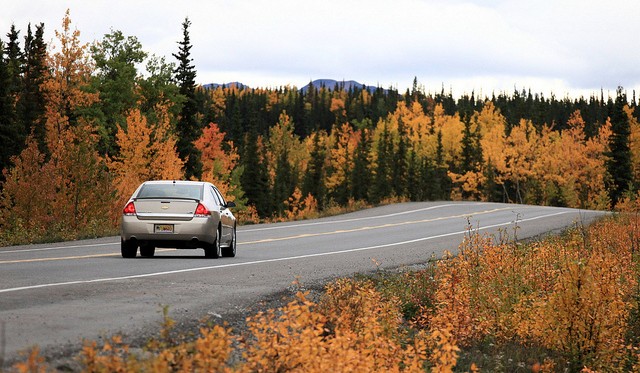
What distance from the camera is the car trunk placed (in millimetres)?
14977

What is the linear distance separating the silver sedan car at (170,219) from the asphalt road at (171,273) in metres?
0.38

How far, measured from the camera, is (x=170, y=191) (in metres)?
15.5

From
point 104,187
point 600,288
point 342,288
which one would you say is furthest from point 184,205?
point 104,187

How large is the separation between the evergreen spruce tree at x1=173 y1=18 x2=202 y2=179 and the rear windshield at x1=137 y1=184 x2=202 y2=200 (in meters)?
38.4

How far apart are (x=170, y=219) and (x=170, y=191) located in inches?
30.0

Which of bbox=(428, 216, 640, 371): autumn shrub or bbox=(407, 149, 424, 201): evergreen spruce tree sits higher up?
bbox=(428, 216, 640, 371): autumn shrub

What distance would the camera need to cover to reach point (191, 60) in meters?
54.6

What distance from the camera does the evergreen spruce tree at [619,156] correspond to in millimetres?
73625

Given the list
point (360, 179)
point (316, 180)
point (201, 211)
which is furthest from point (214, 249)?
point (316, 180)

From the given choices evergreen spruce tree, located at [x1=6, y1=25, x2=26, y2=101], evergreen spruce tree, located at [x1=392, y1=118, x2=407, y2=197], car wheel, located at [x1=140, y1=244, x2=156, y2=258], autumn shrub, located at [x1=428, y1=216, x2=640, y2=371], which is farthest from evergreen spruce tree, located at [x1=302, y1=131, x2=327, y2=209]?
autumn shrub, located at [x1=428, y1=216, x2=640, y2=371]

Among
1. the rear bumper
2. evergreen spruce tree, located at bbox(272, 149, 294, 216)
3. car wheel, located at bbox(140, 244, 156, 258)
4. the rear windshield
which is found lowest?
evergreen spruce tree, located at bbox(272, 149, 294, 216)

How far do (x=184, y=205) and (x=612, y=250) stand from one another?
31.2 ft

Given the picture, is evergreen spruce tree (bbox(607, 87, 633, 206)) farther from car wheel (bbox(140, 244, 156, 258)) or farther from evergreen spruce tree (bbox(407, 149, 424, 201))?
car wheel (bbox(140, 244, 156, 258))

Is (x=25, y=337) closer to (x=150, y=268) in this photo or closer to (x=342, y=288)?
(x=342, y=288)
